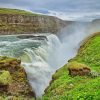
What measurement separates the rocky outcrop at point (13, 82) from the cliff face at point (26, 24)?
76.7 meters

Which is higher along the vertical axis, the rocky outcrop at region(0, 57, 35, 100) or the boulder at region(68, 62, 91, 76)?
the boulder at region(68, 62, 91, 76)

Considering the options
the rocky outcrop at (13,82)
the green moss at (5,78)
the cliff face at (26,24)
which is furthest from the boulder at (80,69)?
the cliff face at (26,24)

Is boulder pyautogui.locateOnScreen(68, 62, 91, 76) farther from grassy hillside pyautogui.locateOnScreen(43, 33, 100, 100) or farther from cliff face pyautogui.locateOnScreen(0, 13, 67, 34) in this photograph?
cliff face pyautogui.locateOnScreen(0, 13, 67, 34)

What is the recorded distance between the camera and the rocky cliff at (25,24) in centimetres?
11238

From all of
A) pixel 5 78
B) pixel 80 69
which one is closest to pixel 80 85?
pixel 80 69

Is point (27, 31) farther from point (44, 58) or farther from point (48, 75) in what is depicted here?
point (48, 75)

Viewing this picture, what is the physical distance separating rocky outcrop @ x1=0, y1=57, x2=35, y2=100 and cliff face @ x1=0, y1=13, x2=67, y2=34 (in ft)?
252

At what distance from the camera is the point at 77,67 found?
21281 mm

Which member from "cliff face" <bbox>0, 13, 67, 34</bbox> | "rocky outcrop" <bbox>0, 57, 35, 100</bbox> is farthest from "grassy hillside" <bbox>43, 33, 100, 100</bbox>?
"cliff face" <bbox>0, 13, 67, 34</bbox>

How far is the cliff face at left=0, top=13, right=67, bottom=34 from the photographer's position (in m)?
112

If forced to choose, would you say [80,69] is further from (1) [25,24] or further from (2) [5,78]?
(1) [25,24]

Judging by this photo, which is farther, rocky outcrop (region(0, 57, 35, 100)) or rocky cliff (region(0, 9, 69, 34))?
rocky cliff (region(0, 9, 69, 34))

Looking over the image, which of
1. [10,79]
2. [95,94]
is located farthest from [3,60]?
[95,94]

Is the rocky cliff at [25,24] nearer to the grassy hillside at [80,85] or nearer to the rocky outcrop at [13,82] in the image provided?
the rocky outcrop at [13,82]
